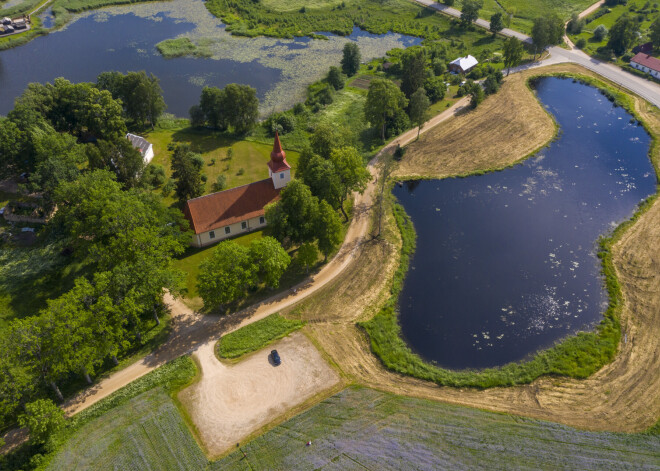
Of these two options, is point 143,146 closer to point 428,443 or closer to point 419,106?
point 419,106

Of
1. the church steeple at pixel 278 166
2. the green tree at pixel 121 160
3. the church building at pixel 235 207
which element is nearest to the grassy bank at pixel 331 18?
the green tree at pixel 121 160

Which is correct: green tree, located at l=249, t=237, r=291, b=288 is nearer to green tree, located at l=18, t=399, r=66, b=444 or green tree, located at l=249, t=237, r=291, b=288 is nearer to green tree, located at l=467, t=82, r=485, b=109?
green tree, located at l=18, t=399, r=66, b=444

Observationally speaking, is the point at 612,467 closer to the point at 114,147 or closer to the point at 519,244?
the point at 519,244

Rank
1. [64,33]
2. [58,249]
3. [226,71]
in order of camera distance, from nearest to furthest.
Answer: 1. [58,249]
2. [226,71]
3. [64,33]

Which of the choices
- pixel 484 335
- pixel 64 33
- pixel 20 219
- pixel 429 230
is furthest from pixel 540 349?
pixel 64 33

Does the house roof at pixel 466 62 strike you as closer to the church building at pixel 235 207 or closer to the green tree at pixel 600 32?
the green tree at pixel 600 32

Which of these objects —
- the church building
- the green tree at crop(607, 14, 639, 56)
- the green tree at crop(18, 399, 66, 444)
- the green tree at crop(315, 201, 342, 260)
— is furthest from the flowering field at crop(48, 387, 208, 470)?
the green tree at crop(607, 14, 639, 56)
